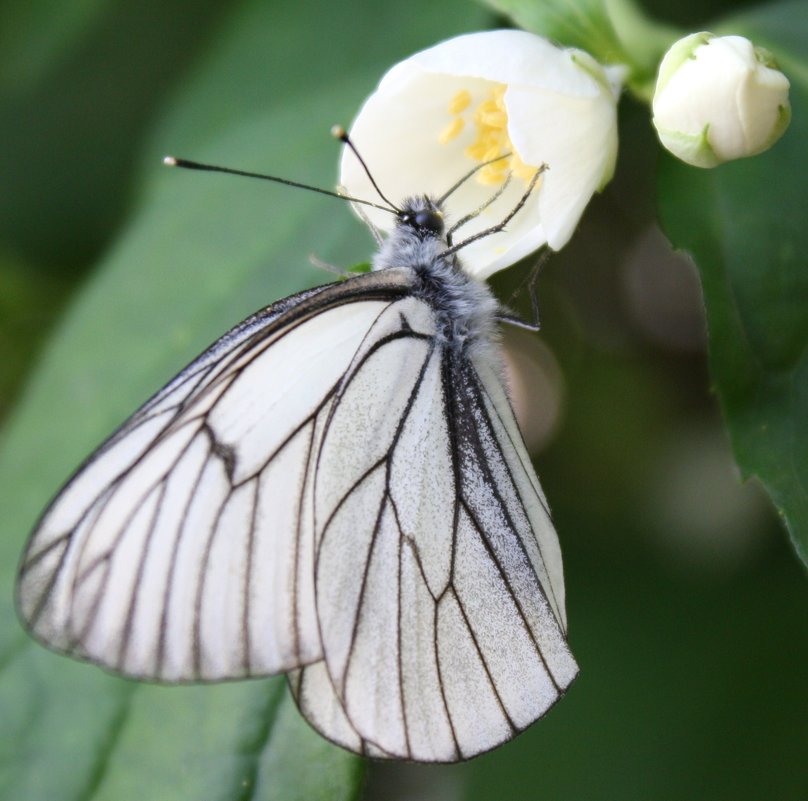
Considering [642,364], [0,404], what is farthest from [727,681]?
[0,404]

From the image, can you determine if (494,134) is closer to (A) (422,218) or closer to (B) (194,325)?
(A) (422,218)

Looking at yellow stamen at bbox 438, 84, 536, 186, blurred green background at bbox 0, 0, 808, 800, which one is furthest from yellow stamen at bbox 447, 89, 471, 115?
blurred green background at bbox 0, 0, 808, 800

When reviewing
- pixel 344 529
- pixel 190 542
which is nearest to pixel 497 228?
pixel 344 529

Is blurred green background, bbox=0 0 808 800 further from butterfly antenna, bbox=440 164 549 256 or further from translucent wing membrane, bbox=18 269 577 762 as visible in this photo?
translucent wing membrane, bbox=18 269 577 762

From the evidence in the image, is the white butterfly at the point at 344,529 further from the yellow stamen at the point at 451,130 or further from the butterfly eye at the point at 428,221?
the yellow stamen at the point at 451,130

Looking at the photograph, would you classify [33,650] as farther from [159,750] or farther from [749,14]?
[749,14]

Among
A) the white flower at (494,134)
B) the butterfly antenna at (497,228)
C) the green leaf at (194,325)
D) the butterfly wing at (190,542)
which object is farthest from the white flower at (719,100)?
the green leaf at (194,325)
